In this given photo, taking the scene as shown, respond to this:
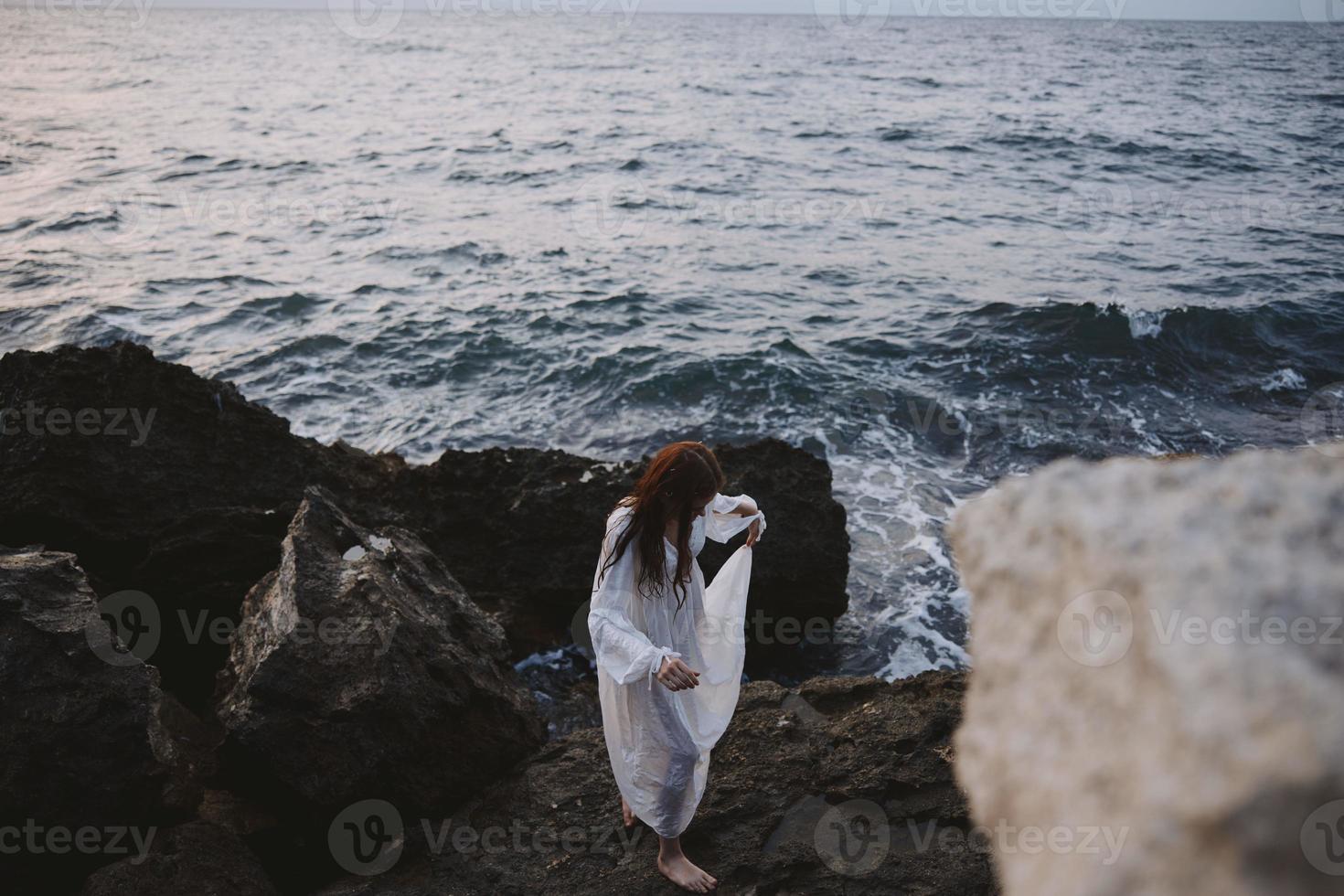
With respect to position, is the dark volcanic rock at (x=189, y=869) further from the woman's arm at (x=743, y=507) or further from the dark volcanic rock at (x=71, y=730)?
the woman's arm at (x=743, y=507)

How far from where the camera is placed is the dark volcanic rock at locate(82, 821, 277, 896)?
11.2ft

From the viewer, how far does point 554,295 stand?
16.5 meters

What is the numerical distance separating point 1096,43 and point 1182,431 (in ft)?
248

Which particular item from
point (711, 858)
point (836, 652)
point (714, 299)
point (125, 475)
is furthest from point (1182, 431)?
point (125, 475)

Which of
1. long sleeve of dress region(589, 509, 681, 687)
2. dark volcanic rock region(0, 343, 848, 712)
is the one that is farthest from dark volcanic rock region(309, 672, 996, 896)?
dark volcanic rock region(0, 343, 848, 712)

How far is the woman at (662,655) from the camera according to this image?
3.81 meters

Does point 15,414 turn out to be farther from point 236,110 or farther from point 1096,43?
point 1096,43

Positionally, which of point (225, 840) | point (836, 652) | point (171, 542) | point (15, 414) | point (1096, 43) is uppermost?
point (1096, 43)

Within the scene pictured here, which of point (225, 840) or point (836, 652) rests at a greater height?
point (225, 840)

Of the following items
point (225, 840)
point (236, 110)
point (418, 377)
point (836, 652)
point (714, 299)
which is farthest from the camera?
point (236, 110)

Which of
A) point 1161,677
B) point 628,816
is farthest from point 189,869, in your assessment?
point 1161,677

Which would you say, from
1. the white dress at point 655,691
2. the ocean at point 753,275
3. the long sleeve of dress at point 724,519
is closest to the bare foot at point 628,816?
the white dress at point 655,691

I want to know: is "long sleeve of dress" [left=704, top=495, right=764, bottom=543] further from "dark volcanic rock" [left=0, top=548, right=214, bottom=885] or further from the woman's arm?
"dark volcanic rock" [left=0, top=548, right=214, bottom=885]

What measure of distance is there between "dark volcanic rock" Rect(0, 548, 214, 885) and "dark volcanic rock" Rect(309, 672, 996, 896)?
0.95 m
